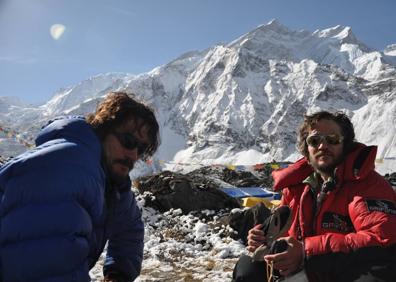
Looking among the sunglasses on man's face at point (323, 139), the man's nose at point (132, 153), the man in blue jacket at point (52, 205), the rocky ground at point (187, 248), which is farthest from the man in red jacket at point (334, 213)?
the rocky ground at point (187, 248)

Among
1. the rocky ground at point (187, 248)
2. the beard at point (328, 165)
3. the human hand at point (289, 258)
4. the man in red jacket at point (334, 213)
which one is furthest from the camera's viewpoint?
the rocky ground at point (187, 248)

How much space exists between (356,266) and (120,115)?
87.2 inches

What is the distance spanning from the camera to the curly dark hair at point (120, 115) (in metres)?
3.13

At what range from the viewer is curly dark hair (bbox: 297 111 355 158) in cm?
384

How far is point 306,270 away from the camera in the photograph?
3.18 meters

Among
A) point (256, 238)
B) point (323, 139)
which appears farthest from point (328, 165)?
point (256, 238)

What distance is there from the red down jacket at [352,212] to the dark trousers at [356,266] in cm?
5

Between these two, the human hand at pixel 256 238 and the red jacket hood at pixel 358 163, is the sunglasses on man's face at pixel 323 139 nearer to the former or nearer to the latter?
the red jacket hood at pixel 358 163

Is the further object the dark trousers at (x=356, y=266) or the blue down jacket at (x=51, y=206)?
the dark trousers at (x=356, y=266)

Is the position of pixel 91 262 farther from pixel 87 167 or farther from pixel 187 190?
pixel 187 190

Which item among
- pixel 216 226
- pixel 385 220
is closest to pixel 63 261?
pixel 385 220

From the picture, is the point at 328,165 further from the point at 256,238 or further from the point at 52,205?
the point at 52,205

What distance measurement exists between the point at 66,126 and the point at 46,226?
768 millimetres

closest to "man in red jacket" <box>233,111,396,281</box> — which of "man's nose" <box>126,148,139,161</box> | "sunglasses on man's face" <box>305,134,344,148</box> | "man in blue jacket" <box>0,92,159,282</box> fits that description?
"sunglasses on man's face" <box>305,134,344,148</box>
